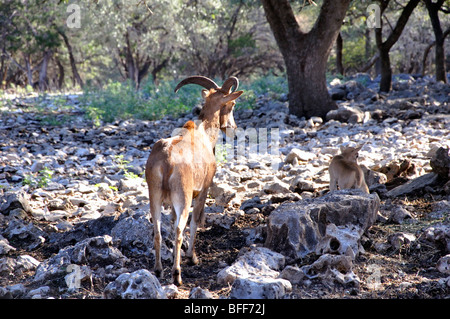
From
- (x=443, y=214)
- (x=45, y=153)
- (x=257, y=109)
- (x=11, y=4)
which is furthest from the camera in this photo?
(x=11, y=4)

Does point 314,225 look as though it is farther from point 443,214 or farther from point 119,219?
point 119,219

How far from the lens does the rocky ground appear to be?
14.9 ft

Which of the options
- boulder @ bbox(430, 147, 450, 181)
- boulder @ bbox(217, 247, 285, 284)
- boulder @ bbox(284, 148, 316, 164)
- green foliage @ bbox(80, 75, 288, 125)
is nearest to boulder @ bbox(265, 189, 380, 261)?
boulder @ bbox(217, 247, 285, 284)

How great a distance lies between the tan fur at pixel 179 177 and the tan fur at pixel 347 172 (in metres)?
1.89

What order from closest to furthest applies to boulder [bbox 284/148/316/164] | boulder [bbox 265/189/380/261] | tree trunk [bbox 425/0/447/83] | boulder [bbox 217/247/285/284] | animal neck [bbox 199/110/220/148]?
1. boulder [bbox 217/247/285/284]
2. boulder [bbox 265/189/380/261]
3. animal neck [bbox 199/110/220/148]
4. boulder [bbox 284/148/316/164]
5. tree trunk [bbox 425/0/447/83]

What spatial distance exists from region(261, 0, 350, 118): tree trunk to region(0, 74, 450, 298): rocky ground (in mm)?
661

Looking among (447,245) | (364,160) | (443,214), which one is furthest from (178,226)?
(364,160)

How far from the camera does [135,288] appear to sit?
414 centimetres

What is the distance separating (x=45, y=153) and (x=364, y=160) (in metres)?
6.83

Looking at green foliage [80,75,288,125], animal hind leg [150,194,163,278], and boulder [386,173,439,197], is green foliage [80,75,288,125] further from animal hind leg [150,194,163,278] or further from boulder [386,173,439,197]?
animal hind leg [150,194,163,278]

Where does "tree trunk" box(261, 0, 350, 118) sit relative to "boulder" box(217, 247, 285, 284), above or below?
above

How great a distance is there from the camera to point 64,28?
33.3 metres

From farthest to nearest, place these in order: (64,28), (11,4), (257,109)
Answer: (64,28) < (11,4) < (257,109)
